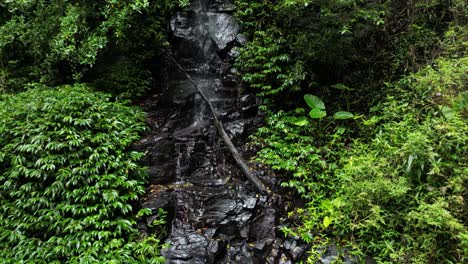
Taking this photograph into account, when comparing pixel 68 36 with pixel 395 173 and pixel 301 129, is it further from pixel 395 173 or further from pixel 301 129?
pixel 395 173

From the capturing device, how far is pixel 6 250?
4.12m

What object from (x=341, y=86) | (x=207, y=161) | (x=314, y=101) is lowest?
(x=207, y=161)

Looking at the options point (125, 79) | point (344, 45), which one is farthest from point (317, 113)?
point (125, 79)

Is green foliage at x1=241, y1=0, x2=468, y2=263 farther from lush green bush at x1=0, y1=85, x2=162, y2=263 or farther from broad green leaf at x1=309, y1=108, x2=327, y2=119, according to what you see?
lush green bush at x1=0, y1=85, x2=162, y2=263

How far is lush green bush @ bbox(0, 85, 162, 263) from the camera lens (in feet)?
13.3

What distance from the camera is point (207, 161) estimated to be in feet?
19.7

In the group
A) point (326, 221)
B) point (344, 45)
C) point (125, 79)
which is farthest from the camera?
point (125, 79)

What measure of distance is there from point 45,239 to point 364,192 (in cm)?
481

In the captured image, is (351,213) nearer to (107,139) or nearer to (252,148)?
(252,148)

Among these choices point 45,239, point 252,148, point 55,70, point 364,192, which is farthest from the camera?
point 55,70

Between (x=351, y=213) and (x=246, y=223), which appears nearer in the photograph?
(x=351, y=213)

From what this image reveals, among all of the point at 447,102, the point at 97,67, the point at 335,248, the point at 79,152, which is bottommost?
the point at 335,248

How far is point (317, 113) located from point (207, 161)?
250cm

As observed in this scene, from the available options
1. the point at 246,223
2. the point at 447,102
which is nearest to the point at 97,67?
the point at 246,223
